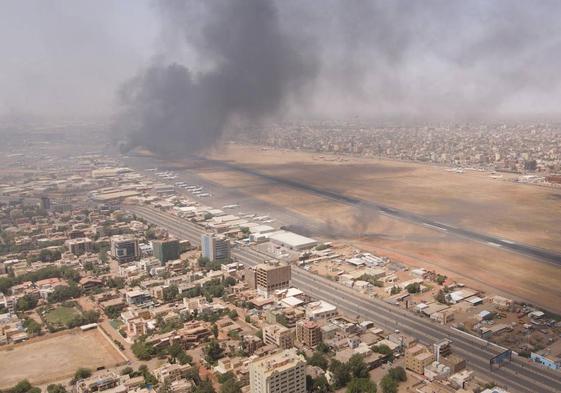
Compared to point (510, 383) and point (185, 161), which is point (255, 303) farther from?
point (185, 161)

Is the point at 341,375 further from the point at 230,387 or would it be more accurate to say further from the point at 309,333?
the point at 230,387

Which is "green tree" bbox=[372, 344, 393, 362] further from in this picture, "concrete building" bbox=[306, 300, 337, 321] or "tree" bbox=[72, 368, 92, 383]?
"tree" bbox=[72, 368, 92, 383]

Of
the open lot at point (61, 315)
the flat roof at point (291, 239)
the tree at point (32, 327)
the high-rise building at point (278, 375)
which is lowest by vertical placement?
the open lot at point (61, 315)

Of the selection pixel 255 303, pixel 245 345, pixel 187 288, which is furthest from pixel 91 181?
pixel 245 345

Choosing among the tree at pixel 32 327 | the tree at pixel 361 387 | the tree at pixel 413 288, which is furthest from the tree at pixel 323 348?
the tree at pixel 32 327

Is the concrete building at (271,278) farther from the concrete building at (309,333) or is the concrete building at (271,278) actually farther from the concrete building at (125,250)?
the concrete building at (125,250)

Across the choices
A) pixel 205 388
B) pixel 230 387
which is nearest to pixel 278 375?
pixel 230 387
